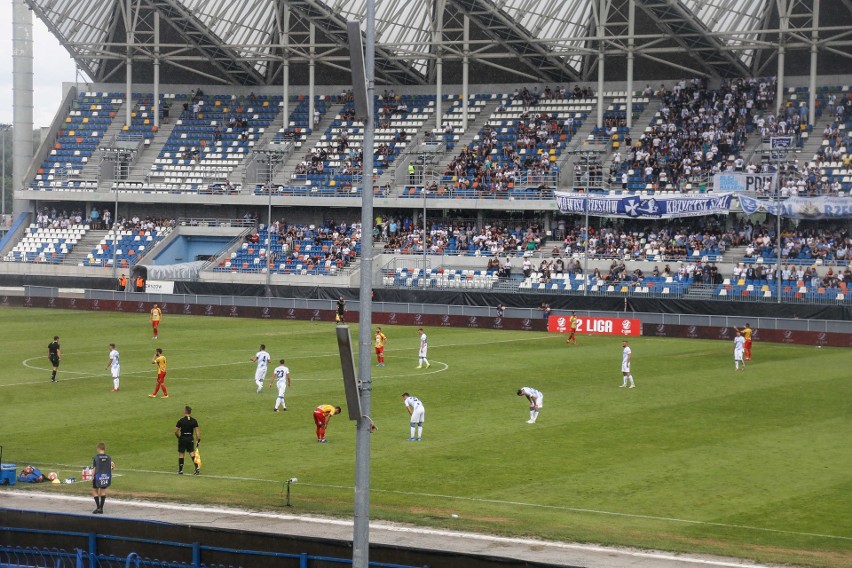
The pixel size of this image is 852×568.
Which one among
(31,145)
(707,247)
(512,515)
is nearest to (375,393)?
(512,515)

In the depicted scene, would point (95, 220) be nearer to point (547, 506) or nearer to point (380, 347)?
point (380, 347)

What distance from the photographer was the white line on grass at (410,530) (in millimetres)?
20625

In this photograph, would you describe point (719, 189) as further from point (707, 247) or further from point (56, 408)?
point (56, 408)

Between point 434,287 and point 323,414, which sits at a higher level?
point 434,287

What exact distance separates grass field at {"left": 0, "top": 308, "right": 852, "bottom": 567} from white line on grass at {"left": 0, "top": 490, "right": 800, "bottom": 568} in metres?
0.50

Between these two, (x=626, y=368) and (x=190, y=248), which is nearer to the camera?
(x=626, y=368)

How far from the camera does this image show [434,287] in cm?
7075

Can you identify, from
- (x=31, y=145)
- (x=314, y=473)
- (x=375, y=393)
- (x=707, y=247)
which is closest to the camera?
(x=314, y=473)

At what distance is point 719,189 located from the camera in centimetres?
7119

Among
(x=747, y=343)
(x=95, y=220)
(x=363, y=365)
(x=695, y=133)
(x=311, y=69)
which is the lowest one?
(x=747, y=343)

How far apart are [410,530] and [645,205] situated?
51.9 meters

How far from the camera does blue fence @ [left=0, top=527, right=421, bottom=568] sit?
17047 mm

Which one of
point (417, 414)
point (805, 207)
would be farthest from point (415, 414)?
point (805, 207)

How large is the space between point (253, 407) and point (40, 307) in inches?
1696
